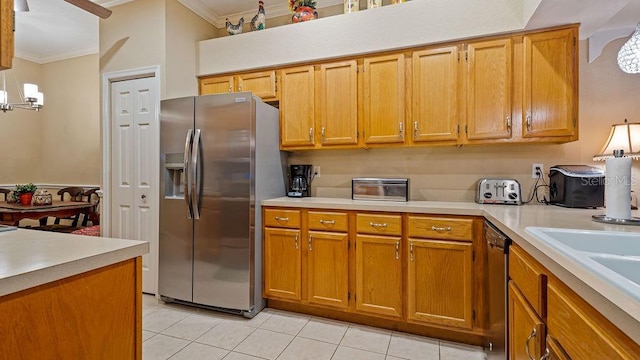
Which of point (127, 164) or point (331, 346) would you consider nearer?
point (331, 346)

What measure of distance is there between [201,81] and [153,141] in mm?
792

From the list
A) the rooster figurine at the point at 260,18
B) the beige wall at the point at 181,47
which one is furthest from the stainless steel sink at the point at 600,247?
the beige wall at the point at 181,47

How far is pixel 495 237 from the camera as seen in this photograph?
1.65m

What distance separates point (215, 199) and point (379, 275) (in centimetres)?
142

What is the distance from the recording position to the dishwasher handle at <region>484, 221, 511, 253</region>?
1488 mm

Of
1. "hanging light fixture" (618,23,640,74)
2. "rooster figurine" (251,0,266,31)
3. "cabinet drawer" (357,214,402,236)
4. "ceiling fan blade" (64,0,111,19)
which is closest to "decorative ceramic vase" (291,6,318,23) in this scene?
"rooster figurine" (251,0,266,31)

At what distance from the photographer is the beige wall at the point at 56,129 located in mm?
4543

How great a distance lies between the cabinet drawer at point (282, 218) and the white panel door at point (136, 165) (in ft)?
3.74

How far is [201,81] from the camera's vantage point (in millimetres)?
3143

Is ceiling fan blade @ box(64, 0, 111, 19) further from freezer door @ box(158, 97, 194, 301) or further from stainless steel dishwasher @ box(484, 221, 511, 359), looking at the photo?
stainless steel dishwasher @ box(484, 221, 511, 359)

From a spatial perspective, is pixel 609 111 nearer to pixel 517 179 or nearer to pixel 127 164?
pixel 517 179

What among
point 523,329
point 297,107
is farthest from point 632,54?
point 297,107

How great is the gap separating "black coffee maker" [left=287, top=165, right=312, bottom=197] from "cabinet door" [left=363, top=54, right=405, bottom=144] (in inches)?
28.4

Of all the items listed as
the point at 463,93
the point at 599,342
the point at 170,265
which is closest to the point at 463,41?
the point at 463,93
